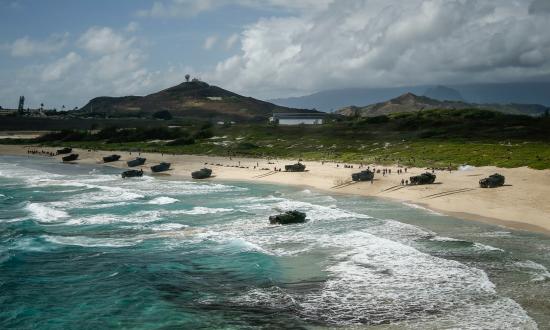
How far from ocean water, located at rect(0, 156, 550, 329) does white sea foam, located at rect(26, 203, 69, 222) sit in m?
0.09

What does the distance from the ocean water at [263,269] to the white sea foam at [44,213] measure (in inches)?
3.5

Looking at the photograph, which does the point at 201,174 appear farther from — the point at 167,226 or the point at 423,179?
the point at 167,226

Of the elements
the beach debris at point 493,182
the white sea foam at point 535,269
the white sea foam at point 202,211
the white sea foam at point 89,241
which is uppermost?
the beach debris at point 493,182

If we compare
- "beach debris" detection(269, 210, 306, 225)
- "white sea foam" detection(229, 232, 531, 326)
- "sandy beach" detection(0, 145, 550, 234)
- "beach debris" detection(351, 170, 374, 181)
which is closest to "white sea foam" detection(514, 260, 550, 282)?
"white sea foam" detection(229, 232, 531, 326)

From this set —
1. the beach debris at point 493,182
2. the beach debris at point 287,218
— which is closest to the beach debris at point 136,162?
the beach debris at point 287,218

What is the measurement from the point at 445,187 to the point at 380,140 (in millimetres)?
44842

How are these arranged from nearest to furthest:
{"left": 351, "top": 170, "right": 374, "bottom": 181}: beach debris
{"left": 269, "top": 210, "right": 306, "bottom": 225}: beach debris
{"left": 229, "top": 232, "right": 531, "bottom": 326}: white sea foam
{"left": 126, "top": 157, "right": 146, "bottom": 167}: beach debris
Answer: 1. {"left": 229, "top": 232, "right": 531, "bottom": 326}: white sea foam
2. {"left": 269, "top": 210, "right": 306, "bottom": 225}: beach debris
3. {"left": 351, "top": 170, "right": 374, "bottom": 181}: beach debris
4. {"left": 126, "top": 157, "right": 146, "bottom": 167}: beach debris

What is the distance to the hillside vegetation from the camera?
68.8 meters

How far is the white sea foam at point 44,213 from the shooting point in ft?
135

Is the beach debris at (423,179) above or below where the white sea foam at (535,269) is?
above

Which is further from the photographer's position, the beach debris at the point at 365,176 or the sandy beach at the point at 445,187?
the beach debris at the point at 365,176

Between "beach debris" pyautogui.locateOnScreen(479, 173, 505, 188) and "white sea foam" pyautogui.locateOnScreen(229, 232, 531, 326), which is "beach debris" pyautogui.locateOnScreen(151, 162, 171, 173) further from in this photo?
"white sea foam" pyautogui.locateOnScreen(229, 232, 531, 326)

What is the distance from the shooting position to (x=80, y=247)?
31.4 m

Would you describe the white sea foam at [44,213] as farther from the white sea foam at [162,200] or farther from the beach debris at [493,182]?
the beach debris at [493,182]
